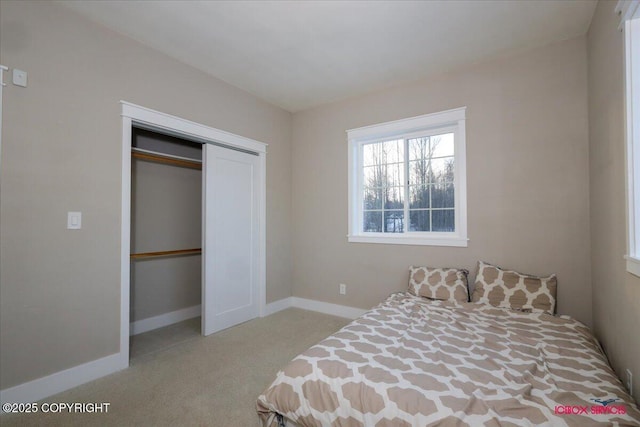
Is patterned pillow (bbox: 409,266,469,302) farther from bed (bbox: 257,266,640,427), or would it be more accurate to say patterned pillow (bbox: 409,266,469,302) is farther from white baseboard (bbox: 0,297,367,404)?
white baseboard (bbox: 0,297,367,404)

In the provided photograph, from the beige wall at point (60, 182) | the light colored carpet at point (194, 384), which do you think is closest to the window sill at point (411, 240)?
the light colored carpet at point (194, 384)

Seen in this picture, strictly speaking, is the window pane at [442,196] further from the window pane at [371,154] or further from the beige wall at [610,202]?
the beige wall at [610,202]

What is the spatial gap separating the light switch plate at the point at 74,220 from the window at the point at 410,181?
104 inches

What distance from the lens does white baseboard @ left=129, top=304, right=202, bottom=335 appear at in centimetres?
322

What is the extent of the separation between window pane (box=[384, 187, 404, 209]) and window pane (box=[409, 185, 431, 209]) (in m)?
0.11

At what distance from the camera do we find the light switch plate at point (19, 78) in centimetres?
193

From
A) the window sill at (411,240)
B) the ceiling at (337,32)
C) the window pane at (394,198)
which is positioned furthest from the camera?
the window pane at (394,198)

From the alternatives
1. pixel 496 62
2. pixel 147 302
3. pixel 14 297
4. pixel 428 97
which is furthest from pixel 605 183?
pixel 147 302

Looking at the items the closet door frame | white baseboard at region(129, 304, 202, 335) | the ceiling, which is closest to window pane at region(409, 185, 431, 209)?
the ceiling

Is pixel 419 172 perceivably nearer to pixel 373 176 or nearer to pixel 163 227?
pixel 373 176

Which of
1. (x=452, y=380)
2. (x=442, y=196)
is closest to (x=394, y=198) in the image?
(x=442, y=196)

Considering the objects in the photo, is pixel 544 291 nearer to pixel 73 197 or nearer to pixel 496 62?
pixel 496 62

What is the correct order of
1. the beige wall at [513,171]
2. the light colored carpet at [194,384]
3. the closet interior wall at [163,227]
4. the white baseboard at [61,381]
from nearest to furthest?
the light colored carpet at [194,384], the white baseboard at [61,381], the beige wall at [513,171], the closet interior wall at [163,227]

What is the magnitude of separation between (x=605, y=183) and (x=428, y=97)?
178 centimetres
